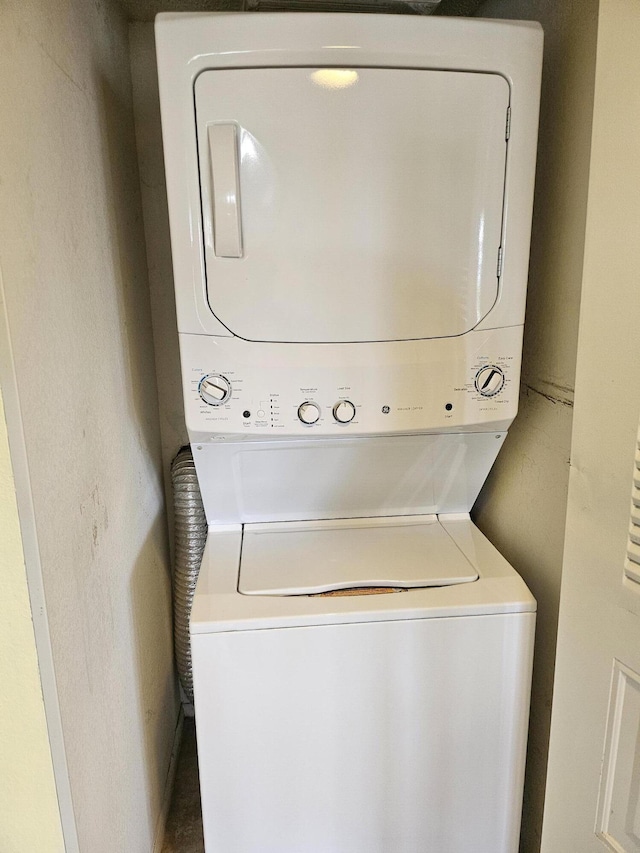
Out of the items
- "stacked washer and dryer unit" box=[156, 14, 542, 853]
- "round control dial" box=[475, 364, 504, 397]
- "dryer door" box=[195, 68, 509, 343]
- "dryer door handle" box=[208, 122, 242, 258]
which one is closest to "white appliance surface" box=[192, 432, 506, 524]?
"stacked washer and dryer unit" box=[156, 14, 542, 853]

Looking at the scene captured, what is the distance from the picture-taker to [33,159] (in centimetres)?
77

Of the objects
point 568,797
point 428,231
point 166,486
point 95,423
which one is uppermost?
point 428,231

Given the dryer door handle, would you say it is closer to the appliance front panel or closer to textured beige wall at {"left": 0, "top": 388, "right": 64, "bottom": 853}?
textured beige wall at {"left": 0, "top": 388, "right": 64, "bottom": 853}

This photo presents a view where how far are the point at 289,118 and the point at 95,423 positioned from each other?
1.94 ft

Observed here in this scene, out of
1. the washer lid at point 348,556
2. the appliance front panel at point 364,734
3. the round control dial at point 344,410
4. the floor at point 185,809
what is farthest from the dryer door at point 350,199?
the floor at point 185,809

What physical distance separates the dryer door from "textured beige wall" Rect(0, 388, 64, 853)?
19.0 inches

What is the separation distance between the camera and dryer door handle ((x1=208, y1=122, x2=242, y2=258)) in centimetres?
92

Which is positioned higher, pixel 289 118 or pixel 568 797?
pixel 289 118

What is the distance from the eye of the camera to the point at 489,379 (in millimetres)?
1054

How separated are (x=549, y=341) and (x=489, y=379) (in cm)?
16

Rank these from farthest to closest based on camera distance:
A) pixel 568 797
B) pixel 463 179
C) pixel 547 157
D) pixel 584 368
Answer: pixel 547 157, pixel 463 179, pixel 568 797, pixel 584 368

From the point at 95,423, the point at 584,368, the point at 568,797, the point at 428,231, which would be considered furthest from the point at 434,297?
the point at 568,797

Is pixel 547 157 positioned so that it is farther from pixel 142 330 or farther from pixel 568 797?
pixel 568 797

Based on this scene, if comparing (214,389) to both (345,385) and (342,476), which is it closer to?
(345,385)
